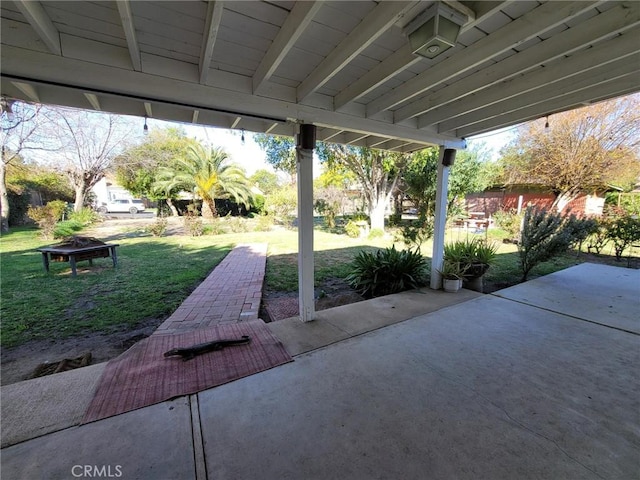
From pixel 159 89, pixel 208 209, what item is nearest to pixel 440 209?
pixel 159 89

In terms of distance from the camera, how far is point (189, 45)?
6.34 ft

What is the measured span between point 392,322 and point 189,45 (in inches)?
134

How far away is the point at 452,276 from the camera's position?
4418 mm

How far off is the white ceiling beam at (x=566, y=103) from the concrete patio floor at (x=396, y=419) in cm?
258

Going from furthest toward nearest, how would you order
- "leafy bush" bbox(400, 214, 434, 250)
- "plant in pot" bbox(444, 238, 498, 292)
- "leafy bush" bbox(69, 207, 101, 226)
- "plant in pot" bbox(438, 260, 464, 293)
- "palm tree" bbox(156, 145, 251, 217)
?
"palm tree" bbox(156, 145, 251, 217) < "leafy bush" bbox(69, 207, 101, 226) < "leafy bush" bbox(400, 214, 434, 250) < "plant in pot" bbox(444, 238, 498, 292) < "plant in pot" bbox(438, 260, 464, 293)

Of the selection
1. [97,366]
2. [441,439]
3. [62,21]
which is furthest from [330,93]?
[97,366]

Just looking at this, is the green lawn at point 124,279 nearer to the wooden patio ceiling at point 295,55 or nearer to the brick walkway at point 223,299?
the brick walkway at point 223,299

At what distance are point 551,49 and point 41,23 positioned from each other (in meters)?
3.47

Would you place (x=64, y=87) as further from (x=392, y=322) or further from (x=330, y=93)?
(x=392, y=322)

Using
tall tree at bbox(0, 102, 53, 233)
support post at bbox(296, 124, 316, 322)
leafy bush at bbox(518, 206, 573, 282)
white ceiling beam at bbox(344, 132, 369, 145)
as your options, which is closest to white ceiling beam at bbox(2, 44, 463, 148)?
support post at bbox(296, 124, 316, 322)

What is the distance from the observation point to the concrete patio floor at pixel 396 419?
146 centimetres

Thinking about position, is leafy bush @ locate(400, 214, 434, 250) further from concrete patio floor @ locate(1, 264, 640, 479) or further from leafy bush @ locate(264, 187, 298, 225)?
leafy bush @ locate(264, 187, 298, 225)

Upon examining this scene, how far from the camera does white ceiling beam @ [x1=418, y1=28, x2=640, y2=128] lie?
6.40 ft

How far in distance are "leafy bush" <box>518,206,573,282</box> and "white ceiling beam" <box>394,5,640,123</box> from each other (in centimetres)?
393
